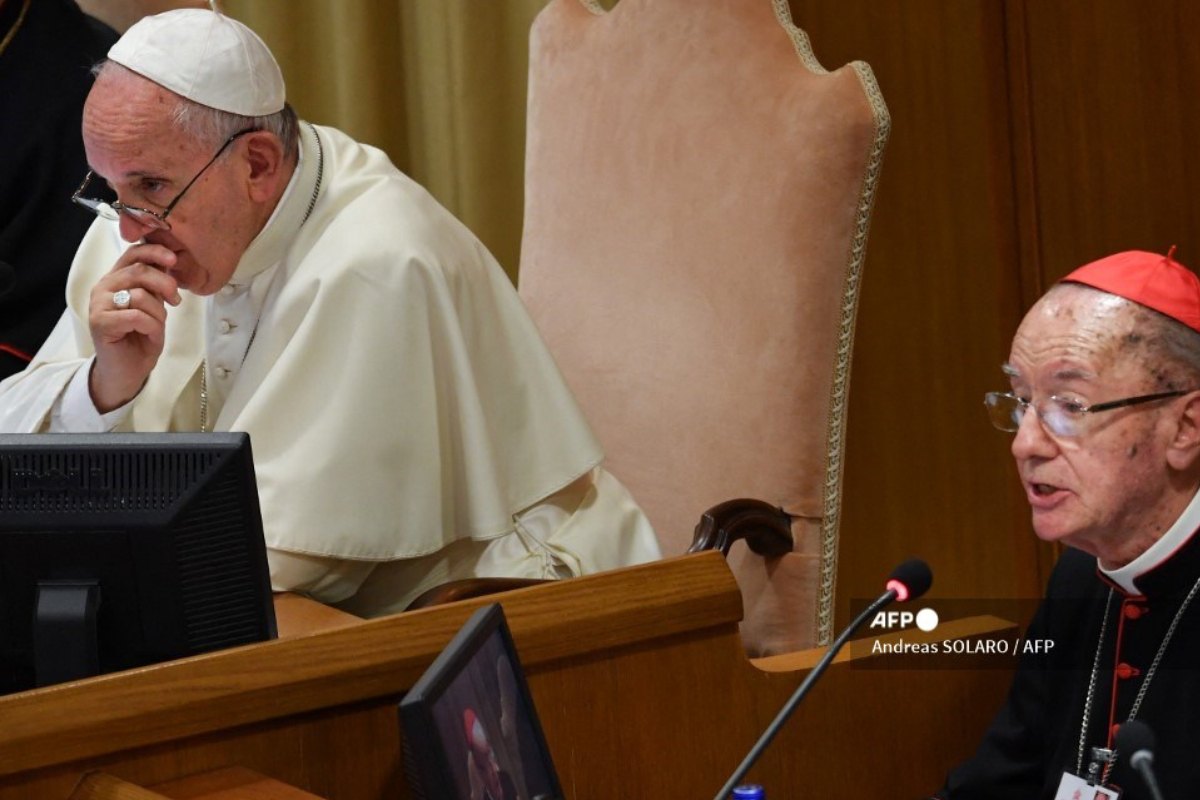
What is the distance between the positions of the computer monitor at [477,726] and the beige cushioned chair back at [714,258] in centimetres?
108

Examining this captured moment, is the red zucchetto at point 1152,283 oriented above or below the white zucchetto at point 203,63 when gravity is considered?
below

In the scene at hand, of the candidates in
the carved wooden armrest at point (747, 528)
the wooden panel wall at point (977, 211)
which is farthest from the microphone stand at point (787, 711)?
the wooden panel wall at point (977, 211)

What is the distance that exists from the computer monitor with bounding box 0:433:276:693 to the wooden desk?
0.10 m

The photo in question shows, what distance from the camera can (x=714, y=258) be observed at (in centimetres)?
276

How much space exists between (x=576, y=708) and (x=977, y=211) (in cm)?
260

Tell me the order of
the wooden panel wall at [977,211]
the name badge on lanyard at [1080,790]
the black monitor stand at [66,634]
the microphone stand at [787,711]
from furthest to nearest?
the wooden panel wall at [977,211] < the name badge on lanyard at [1080,790] < the black monitor stand at [66,634] < the microphone stand at [787,711]

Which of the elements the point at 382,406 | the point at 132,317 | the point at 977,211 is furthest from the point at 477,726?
the point at 977,211

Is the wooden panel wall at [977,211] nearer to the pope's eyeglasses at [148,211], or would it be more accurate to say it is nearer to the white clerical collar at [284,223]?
the white clerical collar at [284,223]

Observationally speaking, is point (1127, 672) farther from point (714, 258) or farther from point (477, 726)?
point (714, 258)

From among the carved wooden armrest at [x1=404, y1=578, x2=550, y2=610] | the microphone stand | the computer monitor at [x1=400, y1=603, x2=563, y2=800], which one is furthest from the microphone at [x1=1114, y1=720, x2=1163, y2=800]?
the carved wooden armrest at [x1=404, y1=578, x2=550, y2=610]

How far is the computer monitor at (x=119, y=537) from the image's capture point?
1.60 meters

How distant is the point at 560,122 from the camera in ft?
10.4

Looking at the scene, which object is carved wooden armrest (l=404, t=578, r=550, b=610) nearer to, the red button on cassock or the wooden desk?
the wooden desk

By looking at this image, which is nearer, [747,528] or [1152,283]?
[1152,283]
